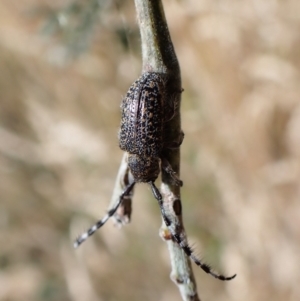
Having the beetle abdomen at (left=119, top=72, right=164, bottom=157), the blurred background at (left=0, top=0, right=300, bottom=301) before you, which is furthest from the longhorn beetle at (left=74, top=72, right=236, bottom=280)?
the blurred background at (left=0, top=0, right=300, bottom=301)

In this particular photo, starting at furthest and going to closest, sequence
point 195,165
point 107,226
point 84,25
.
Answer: point 107,226 < point 195,165 < point 84,25

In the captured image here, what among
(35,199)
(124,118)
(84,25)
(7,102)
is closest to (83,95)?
(7,102)

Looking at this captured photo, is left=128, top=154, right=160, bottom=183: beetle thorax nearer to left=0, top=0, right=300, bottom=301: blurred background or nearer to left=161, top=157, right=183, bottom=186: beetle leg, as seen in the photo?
left=161, top=157, right=183, bottom=186: beetle leg

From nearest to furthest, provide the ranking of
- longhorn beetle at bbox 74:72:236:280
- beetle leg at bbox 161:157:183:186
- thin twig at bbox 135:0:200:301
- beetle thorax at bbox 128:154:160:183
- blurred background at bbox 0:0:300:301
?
thin twig at bbox 135:0:200:301 < beetle leg at bbox 161:157:183:186 < longhorn beetle at bbox 74:72:236:280 < beetle thorax at bbox 128:154:160:183 < blurred background at bbox 0:0:300:301

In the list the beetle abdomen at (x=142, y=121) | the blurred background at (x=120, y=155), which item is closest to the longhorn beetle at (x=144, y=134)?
the beetle abdomen at (x=142, y=121)

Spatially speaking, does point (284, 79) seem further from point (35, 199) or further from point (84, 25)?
point (35, 199)

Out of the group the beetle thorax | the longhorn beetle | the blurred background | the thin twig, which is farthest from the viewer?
the blurred background
